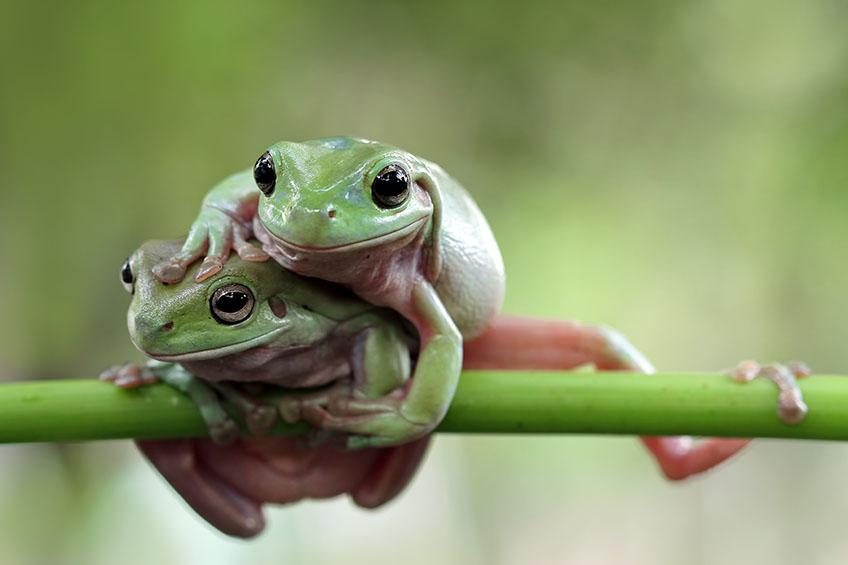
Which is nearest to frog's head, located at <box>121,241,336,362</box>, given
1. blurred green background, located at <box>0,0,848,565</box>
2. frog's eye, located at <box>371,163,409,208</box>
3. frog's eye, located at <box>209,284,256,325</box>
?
frog's eye, located at <box>209,284,256,325</box>

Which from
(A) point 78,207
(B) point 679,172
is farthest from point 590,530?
(A) point 78,207

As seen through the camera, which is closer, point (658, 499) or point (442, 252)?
point (442, 252)

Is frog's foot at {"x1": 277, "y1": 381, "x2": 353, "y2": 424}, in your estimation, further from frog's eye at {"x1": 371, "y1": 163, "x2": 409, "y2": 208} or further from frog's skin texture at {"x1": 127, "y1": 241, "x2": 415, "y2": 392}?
frog's eye at {"x1": 371, "y1": 163, "x2": 409, "y2": 208}

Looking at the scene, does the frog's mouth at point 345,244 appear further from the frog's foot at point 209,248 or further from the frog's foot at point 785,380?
the frog's foot at point 785,380

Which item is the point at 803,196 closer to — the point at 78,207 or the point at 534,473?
the point at 534,473

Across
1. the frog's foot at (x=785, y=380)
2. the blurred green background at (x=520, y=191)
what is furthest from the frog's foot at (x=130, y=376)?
the blurred green background at (x=520, y=191)

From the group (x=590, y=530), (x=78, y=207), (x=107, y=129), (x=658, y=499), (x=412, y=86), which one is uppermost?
(x=412, y=86)

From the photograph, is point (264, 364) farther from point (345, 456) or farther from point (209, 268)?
point (345, 456)
